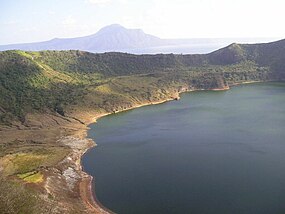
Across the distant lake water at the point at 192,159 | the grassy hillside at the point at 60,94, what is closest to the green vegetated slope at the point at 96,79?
the grassy hillside at the point at 60,94

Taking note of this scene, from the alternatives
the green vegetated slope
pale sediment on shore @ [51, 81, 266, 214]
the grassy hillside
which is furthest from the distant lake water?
the green vegetated slope

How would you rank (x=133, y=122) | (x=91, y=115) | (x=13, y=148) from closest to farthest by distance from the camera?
(x=13, y=148) → (x=133, y=122) → (x=91, y=115)

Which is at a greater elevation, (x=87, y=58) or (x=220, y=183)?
(x=87, y=58)

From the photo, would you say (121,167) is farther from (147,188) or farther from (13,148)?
(13,148)

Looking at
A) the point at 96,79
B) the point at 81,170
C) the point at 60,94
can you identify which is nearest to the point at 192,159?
the point at 81,170

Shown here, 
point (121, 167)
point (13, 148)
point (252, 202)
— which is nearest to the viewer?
point (252, 202)

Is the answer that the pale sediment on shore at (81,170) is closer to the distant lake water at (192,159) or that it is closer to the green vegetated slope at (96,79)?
the distant lake water at (192,159)

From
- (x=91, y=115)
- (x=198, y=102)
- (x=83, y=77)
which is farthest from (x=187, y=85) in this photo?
(x=91, y=115)
